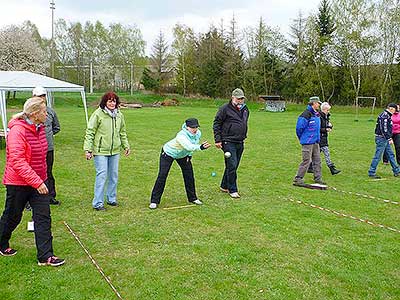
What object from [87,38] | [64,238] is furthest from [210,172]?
[87,38]

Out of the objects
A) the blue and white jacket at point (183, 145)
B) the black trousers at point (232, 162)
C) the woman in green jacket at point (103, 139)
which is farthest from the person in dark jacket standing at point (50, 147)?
the black trousers at point (232, 162)

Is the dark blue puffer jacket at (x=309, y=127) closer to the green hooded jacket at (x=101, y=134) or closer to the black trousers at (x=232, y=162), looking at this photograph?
the black trousers at (x=232, y=162)

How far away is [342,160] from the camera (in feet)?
38.0

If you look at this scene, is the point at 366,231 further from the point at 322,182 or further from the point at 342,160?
the point at 342,160

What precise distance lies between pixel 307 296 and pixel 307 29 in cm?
4019

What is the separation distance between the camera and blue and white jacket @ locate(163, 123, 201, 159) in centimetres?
629

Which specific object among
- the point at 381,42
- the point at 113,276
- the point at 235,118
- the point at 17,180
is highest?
the point at 381,42

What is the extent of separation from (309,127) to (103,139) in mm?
3904

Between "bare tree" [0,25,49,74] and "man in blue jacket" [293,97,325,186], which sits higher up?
"bare tree" [0,25,49,74]

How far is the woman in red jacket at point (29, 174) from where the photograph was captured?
4047 millimetres

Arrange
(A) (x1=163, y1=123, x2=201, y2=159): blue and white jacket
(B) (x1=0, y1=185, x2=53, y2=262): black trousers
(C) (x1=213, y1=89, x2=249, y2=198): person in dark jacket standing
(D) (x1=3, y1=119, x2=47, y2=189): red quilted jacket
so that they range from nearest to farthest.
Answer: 1. (D) (x1=3, y1=119, x2=47, y2=189): red quilted jacket
2. (B) (x1=0, y1=185, x2=53, y2=262): black trousers
3. (A) (x1=163, y1=123, x2=201, y2=159): blue and white jacket
4. (C) (x1=213, y1=89, x2=249, y2=198): person in dark jacket standing

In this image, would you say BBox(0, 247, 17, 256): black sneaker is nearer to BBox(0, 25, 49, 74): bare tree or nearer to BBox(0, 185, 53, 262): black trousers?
BBox(0, 185, 53, 262): black trousers

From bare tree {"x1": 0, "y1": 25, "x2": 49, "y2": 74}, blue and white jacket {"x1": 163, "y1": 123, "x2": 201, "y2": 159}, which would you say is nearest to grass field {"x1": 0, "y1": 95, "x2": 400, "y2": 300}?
blue and white jacket {"x1": 163, "y1": 123, "x2": 201, "y2": 159}

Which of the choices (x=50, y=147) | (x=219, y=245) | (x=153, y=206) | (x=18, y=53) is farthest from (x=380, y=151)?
(x=18, y=53)
